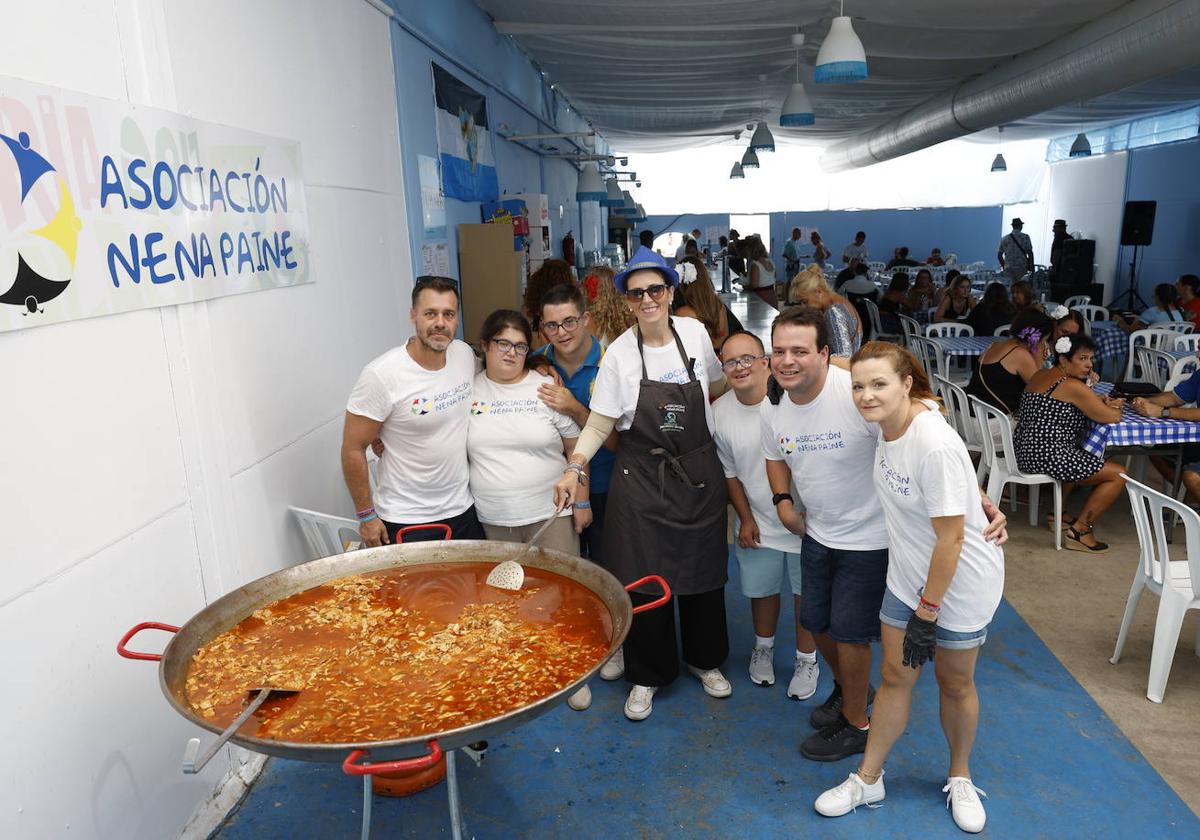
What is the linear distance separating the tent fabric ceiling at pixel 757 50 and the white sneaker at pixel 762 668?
16.0 ft

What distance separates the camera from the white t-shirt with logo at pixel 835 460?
2779mm

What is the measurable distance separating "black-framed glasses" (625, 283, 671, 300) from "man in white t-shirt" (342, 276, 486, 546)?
64 cm

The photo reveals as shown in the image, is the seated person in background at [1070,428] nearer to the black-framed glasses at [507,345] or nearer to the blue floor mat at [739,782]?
the blue floor mat at [739,782]

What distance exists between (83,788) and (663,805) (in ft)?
5.77

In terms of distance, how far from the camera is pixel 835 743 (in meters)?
3.09

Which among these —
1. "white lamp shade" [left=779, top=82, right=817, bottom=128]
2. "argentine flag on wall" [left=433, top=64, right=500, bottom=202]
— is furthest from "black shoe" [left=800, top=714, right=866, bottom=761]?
"white lamp shade" [left=779, top=82, right=817, bottom=128]

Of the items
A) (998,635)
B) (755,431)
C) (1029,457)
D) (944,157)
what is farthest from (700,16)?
(944,157)

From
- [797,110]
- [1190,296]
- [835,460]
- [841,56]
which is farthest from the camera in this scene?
[1190,296]

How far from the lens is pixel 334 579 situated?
8.16 feet

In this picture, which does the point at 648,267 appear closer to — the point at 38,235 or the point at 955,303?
the point at 38,235

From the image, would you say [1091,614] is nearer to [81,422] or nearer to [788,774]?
[788,774]

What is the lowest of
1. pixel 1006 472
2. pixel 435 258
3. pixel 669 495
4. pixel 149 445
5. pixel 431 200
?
pixel 1006 472

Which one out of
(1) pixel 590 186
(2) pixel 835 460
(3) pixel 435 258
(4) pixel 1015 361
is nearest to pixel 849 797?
(2) pixel 835 460

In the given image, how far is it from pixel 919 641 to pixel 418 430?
1804 mm
